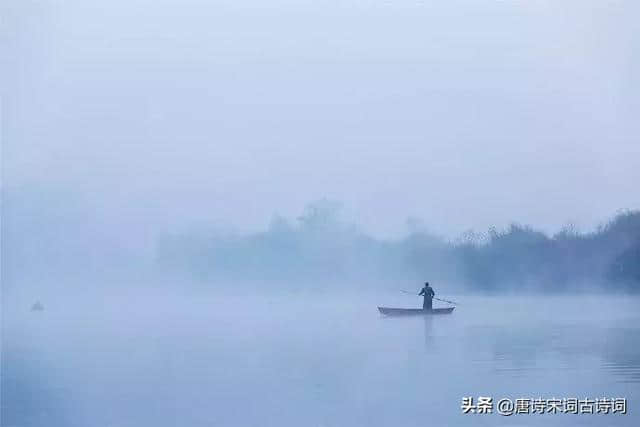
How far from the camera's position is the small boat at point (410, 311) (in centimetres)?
554

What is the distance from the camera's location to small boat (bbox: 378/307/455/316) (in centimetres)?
554

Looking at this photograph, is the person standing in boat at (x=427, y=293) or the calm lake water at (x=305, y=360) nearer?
the calm lake water at (x=305, y=360)

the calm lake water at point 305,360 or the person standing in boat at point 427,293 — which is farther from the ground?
the person standing in boat at point 427,293

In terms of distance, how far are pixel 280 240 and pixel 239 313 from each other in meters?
0.52

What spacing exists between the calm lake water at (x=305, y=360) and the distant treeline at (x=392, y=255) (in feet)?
0.43

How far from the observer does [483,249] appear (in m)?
5.43

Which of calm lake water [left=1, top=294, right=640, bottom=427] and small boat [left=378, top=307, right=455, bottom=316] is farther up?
small boat [left=378, top=307, right=455, bottom=316]

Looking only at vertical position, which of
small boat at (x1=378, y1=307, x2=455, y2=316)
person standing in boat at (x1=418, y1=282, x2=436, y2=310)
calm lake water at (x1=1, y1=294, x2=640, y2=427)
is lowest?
calm lake water at (x1=1, y1=294, x2=640, y2=427)

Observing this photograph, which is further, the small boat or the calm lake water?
the small boat

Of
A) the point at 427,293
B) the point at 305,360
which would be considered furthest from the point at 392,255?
the point at 305,360

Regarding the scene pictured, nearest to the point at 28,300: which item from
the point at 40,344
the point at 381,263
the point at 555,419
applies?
the point at 40,344

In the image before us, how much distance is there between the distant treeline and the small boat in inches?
7.1

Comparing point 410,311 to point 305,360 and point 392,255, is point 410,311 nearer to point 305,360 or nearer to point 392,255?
point 392,255

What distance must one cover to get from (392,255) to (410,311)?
37 centimetres
